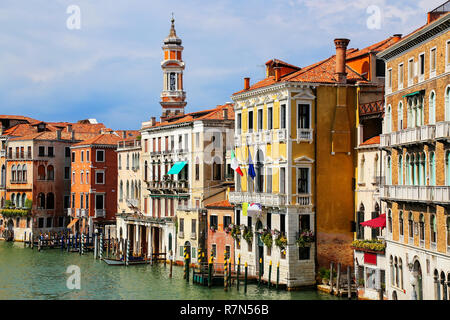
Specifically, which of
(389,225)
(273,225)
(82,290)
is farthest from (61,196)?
(389,225)

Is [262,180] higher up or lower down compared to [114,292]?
higher up

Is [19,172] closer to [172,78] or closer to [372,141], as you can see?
[172,78]

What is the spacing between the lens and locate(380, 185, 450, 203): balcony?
23894 mm

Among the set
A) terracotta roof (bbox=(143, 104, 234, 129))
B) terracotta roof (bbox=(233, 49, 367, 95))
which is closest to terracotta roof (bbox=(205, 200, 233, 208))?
terracotta roof (bbox=(143, 104, 234, 129))

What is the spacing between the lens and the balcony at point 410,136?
82.6 feet

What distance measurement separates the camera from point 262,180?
38.9 meters

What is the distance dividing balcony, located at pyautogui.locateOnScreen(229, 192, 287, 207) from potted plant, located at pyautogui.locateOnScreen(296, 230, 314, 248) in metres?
1.63

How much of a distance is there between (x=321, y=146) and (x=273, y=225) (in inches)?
165

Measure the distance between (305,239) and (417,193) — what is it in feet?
33.6

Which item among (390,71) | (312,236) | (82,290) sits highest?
(390,71)

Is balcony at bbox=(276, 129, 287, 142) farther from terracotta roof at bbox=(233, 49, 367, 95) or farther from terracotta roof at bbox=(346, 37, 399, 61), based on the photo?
terracotta roof at bbox=(346, 37, 399, 61)

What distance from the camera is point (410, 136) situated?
27031 mm

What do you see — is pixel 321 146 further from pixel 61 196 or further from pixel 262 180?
pixel 61 196
